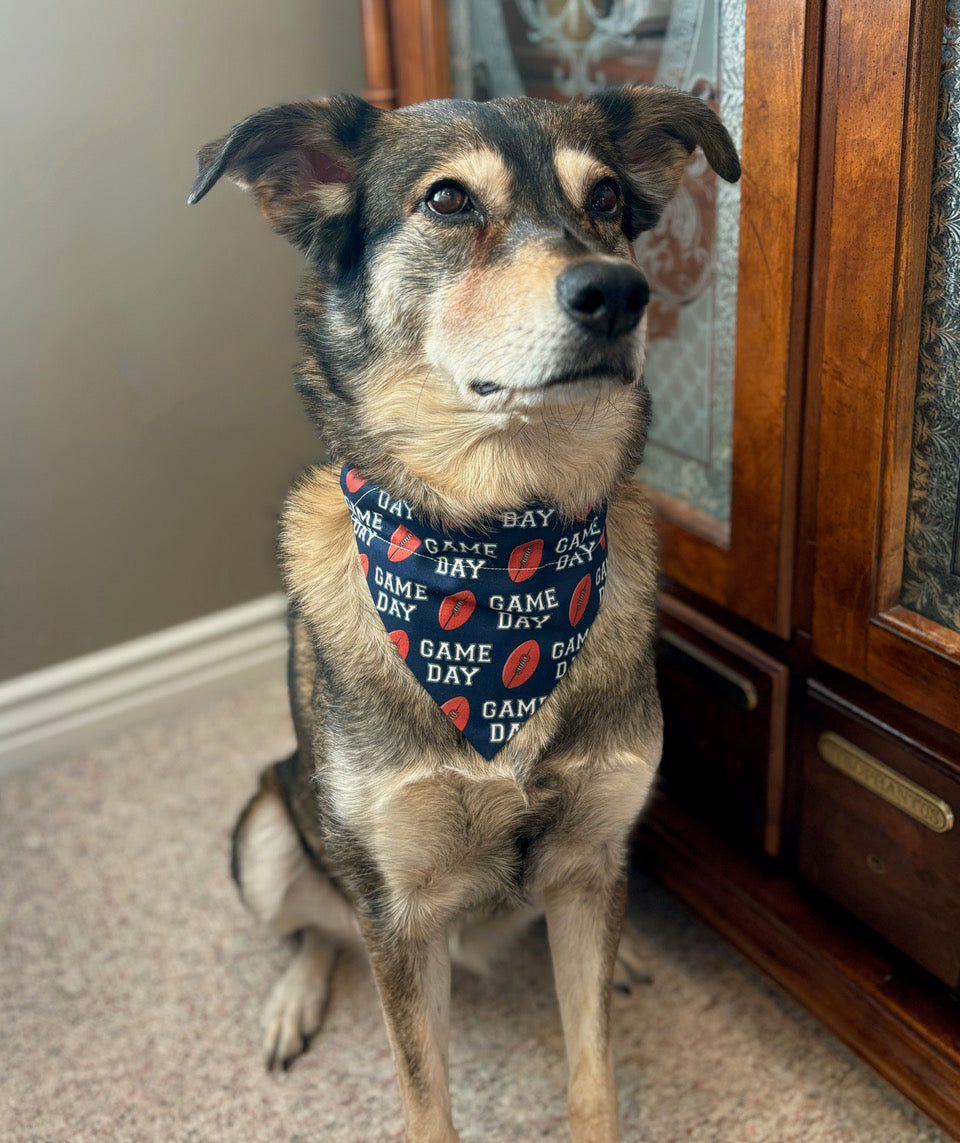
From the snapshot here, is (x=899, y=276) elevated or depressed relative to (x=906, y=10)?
depressed

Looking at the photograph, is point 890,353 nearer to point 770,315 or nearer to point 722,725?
point 770,315

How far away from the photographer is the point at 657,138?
1.19 m

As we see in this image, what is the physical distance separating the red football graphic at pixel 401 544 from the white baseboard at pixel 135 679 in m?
1.00

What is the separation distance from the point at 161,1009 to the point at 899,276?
137cm

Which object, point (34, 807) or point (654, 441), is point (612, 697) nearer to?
point (654, 441)

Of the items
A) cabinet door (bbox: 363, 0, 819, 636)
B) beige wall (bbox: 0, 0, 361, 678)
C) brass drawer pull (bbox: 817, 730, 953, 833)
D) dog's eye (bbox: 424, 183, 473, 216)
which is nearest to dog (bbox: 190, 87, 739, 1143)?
dog's eye (bbox: 424, 183, 473, 216)

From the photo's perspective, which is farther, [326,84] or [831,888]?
[326,84]

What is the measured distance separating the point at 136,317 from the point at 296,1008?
122cm

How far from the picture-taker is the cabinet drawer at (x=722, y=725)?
1.47 m

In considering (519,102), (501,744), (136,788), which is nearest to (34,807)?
(136,788)

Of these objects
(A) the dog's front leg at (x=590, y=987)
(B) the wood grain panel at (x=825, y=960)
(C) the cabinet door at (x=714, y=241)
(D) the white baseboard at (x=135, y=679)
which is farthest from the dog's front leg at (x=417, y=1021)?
(D) the white baseboard at (x=135, y=679)

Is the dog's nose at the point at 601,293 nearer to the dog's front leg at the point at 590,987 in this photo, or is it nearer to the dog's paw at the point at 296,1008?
the dog's front leg at the point at 590,987

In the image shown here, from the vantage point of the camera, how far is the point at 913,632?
1.21 meters

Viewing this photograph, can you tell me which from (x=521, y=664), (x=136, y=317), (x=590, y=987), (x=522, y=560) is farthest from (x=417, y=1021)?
(x=136, y=317)
